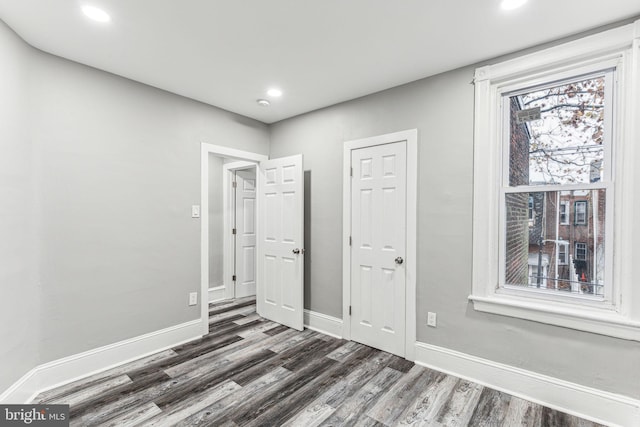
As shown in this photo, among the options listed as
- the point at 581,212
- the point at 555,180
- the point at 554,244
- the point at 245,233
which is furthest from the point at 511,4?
the point at 245,233

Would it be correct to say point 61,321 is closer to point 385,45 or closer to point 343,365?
point 343,365

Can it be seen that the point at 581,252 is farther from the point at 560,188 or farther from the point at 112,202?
the point at 112,202

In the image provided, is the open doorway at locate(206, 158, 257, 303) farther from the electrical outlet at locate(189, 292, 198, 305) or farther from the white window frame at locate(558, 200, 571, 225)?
the white window frame at locate(558, 200, 571, 225)

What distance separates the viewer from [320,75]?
2561mm

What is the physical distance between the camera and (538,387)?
206 cm

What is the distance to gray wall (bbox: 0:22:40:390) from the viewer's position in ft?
6.07

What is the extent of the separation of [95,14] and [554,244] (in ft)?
11.0

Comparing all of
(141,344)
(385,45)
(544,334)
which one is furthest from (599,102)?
(141,344)

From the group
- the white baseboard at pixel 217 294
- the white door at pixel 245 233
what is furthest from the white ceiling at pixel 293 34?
the white baseboard at pixel 217 294

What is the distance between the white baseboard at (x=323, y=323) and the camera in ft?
10.5

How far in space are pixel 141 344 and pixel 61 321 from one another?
65 centimetres

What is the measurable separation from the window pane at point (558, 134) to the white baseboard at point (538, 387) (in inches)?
53.6

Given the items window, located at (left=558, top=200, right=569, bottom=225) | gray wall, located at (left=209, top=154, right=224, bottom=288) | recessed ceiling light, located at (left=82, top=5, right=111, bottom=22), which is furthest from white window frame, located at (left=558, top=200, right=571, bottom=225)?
gray wall, located at (left=209, top=154, right=224, bottom=288)

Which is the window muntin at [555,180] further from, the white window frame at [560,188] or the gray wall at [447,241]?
the gray wall at [447,241]
